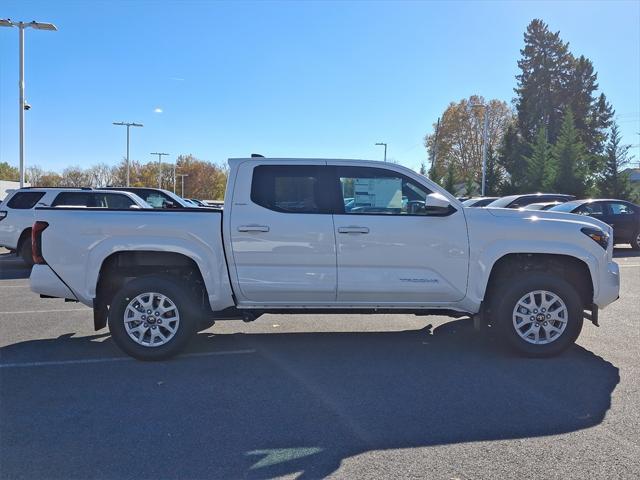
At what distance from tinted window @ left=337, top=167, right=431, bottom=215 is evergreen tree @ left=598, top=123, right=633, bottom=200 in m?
28.9

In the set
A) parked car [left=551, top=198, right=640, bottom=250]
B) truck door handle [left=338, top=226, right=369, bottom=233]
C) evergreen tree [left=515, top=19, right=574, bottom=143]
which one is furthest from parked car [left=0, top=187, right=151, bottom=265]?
evergreen tree [left=515, top=19, right=574, bottom=143]

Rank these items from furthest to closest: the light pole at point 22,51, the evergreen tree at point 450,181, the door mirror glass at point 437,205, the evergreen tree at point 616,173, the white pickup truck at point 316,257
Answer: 1. the evergreen tree at point 450,181
2. the evergreen tree at point 616,173
3. the light pole at point 22,51
4. the white pickup truck at point 316,257
5. the door mirror glass at point 437,205

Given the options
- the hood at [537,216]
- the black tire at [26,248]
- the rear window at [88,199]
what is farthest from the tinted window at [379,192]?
the black tire at [26,248]

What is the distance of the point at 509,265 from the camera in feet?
17.8

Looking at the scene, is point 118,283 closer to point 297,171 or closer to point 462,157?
point 297,171

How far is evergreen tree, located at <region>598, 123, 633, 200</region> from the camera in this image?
29.2m

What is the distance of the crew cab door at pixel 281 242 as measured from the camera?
510 centimetres

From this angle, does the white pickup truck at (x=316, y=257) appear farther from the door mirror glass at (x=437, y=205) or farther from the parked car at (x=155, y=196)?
the parked car at (x=155, y=196)

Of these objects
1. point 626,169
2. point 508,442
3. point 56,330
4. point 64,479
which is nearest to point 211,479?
point 64,479

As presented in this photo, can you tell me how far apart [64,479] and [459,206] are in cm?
407

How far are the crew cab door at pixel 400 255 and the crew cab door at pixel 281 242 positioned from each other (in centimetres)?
17

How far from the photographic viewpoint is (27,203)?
471 inches

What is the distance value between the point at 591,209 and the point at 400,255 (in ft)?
39.4

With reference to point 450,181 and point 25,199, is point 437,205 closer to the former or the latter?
point 25,199
